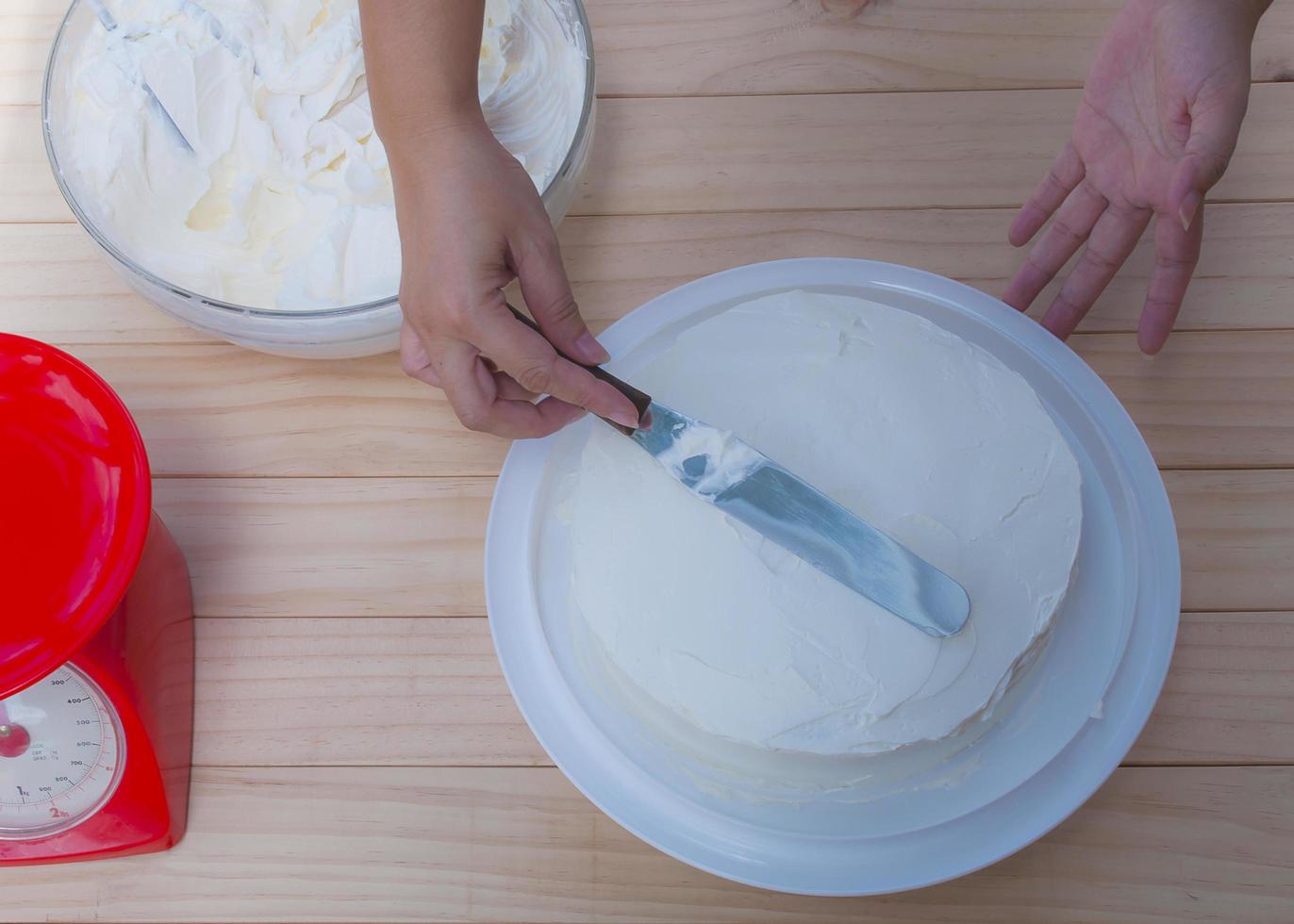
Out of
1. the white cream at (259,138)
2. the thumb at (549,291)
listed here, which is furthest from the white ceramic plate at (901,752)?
the white cream at (259,138)

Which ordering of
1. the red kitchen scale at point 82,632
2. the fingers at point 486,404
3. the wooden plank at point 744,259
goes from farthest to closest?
the wooden plank at point 744,259 → the fingers at point 486,404 → the red kitchen scale at point 82,632

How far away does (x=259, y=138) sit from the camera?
0.97m

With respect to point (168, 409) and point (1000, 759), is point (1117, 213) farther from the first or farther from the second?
point (168, 409)

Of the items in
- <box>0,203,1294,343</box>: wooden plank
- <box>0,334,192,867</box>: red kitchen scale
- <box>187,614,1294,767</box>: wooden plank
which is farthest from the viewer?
<box>0,203,1294,343</box>: wooden plank

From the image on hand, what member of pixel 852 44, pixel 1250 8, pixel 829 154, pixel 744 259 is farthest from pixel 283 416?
Answer: pixel 1250 8

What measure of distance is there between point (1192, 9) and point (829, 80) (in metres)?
0.36

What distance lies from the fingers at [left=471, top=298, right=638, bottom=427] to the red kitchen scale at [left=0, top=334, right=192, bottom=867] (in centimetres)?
27

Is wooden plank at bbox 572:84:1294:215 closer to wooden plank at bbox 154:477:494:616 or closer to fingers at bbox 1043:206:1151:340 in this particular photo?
fingers at bbox 1043:206:1151:340

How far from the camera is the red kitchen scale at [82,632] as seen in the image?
0.68m

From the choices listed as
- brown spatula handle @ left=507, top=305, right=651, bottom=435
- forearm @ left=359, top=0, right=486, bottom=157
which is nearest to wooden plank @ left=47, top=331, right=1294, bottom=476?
brown spatula handle @ left=507, top=305, right=651, bottom=435

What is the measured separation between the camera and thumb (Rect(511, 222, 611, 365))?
2.51 ft

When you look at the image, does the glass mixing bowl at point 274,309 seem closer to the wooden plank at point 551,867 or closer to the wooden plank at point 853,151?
the wooden plank at point 853,151

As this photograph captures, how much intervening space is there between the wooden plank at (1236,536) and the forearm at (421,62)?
0.75 m

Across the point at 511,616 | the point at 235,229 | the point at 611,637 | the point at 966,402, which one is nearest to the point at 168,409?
the point at 235,229
